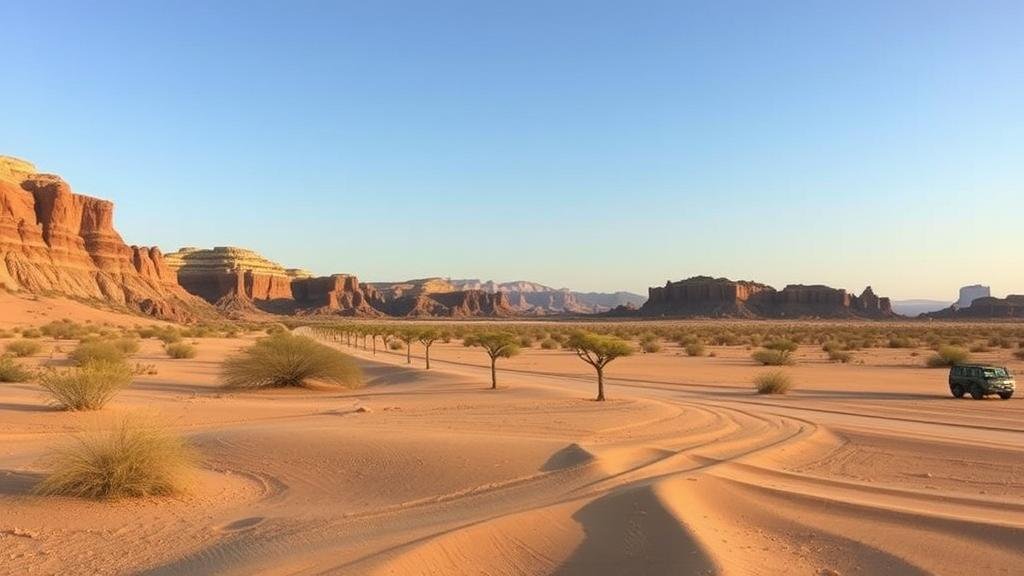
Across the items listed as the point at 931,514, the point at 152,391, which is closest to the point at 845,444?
the point at 931,514

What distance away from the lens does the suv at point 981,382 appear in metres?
24.2

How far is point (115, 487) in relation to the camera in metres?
9.04

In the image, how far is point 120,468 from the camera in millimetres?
9062

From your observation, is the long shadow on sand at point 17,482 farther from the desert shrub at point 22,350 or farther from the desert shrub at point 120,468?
the desert shrub at point 22,350

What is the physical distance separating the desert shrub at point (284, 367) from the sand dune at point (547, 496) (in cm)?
723

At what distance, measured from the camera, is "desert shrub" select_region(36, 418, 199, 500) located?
29.5 ft

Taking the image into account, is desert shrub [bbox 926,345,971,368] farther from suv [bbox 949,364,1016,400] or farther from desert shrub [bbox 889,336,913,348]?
desert shrub [bbox 889,336,913,348]

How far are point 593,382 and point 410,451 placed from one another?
20.1m

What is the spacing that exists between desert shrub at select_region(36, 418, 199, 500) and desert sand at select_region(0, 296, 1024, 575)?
224 mm

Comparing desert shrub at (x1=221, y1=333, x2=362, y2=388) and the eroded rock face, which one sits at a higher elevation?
the eroded rock face

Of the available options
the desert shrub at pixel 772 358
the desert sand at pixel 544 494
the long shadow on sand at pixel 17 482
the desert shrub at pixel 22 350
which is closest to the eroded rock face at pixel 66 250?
the desert shrub at pixel 22 350

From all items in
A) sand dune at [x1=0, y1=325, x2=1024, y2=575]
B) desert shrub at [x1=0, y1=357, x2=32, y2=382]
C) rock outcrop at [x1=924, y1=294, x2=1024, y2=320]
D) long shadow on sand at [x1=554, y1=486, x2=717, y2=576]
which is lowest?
sand dune at [x1=0, y1=325, x2=1024, y2=575]

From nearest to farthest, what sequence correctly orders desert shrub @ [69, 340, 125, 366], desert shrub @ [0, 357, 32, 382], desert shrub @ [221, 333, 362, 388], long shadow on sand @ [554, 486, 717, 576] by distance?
1. long shadow on sand @ [554, 486, 717, 576]
2. desert shrub @ [0, 357, 32, 382]
3. desert shrub @ [221, 333, 362, 388]
4. desert shrub @ [69, 340, 125, 366]

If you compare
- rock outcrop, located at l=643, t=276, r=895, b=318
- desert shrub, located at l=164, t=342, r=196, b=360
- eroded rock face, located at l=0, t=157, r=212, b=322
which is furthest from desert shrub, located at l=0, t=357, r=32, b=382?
rock outcrop, located at l=643, t=276, r=895, b=318
